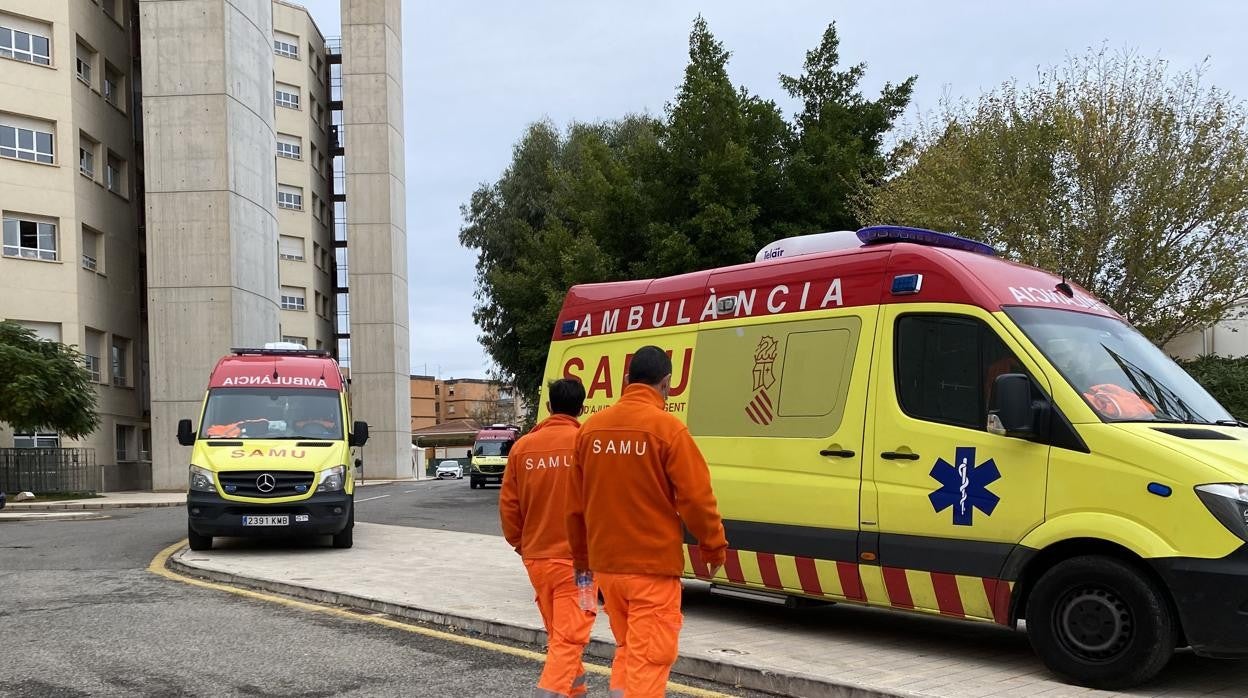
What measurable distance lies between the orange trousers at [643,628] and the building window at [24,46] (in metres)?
39.8

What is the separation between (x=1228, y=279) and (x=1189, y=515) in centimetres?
1323

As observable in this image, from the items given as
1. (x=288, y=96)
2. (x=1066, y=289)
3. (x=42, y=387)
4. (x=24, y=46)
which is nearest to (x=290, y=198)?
(x=288, y=96)

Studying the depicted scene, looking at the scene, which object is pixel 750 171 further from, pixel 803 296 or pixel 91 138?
pixel 91 138

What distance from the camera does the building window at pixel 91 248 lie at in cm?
4000

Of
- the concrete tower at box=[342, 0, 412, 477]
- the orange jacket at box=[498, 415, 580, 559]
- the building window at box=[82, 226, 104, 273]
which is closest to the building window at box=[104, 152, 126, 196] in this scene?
the building window at box=[82, 226, 104, 273]

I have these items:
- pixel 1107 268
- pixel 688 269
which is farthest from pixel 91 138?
pixel 1107 268

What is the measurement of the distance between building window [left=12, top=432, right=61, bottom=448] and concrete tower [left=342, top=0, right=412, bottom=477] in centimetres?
2292

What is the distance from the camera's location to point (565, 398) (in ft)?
18.4

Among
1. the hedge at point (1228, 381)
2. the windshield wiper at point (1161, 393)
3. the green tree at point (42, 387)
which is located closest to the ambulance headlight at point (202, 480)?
the windshield wiper at point (1161, 393)

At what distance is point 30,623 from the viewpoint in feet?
28.3

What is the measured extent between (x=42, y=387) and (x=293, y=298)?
111 ft

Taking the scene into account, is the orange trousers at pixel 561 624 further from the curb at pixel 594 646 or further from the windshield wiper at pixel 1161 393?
the windshield wiper at pixel 1161 393

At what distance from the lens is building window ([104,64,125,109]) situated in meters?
42.9

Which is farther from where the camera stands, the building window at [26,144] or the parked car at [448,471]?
the parked car at [448,471]
